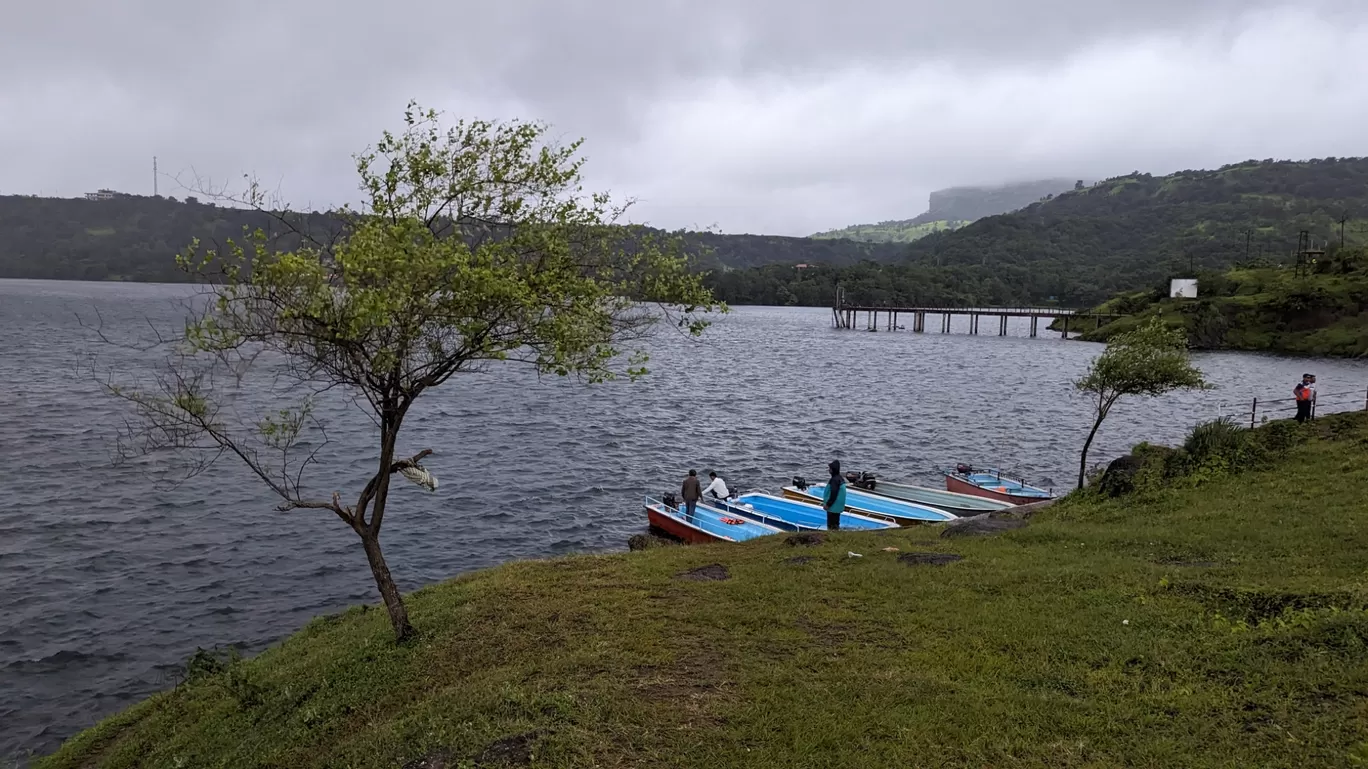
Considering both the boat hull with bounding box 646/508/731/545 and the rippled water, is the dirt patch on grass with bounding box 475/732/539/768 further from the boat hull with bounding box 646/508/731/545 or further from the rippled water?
the boat hull with bounding box 646/508/731/545

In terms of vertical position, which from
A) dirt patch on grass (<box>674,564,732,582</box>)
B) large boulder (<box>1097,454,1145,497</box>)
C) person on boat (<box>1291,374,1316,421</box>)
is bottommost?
dirt patch on grass (<box>674,564,732,582</box>)

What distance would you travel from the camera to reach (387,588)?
13.8 metres

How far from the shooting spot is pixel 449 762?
9031mm

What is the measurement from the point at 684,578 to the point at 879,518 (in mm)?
14849

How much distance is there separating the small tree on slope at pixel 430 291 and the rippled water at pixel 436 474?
1220 centimetres

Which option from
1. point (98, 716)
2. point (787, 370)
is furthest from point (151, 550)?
point (787, 370)

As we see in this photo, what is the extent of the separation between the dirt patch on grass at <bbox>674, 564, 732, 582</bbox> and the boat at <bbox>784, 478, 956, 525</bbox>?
11.5 m

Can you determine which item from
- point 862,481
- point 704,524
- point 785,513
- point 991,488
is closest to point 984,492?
point 991,488

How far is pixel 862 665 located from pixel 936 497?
75.3 ft

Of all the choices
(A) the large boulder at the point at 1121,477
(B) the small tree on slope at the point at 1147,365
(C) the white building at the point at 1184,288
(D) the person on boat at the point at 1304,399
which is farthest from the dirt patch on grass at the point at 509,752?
(C) the white building at the point at 1184,288

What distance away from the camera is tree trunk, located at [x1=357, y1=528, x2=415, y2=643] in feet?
44.7

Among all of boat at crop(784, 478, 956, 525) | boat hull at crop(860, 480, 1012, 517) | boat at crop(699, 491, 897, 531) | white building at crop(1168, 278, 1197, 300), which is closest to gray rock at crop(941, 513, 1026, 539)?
boat at crop(699, 491, 897, 531)

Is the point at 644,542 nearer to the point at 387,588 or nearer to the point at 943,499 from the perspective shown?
the point at 943,499

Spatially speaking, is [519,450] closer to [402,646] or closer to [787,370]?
[402,646]
